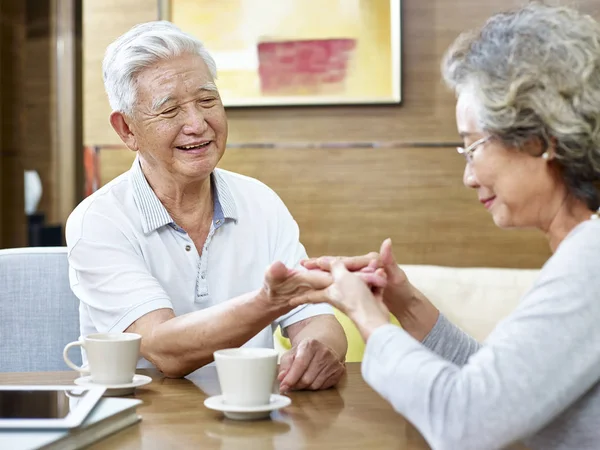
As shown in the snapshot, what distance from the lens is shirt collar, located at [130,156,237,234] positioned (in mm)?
2033

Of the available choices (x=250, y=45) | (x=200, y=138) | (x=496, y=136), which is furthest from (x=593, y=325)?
(x=250, y=45)

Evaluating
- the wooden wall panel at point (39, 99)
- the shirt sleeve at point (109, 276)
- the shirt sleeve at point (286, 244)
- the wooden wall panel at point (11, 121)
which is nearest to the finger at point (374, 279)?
the shirt sleeve at point (109, 276)

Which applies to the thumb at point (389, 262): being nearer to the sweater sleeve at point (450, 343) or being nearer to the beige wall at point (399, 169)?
the sweater sleeve at point (450, 343)

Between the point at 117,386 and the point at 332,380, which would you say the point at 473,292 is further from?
the point at 117,386

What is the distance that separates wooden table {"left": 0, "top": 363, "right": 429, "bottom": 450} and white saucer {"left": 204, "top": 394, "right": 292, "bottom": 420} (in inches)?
0.5

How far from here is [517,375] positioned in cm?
106

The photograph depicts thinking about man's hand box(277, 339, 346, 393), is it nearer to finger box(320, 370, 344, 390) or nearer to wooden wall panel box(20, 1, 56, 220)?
finger box(320, 370, 344, 390)

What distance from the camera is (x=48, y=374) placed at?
67.1 inches

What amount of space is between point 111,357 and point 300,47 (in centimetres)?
205

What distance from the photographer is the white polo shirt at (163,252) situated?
1.86 meters

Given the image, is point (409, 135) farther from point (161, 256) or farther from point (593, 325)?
point (593, 325)

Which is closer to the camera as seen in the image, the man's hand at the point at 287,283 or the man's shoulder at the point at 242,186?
the man's hand at the point at 287,283

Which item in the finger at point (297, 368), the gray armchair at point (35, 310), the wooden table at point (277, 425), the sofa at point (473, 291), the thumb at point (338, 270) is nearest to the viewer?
the wooden table at point (277, 425)

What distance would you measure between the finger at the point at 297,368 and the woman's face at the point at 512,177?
474 millimetres
